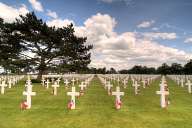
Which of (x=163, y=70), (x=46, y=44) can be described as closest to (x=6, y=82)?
(x=46, y=44)

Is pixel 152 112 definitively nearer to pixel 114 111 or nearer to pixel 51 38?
pixel 114 111

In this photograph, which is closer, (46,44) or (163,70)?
(46,44)

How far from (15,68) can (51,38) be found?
6170 mm

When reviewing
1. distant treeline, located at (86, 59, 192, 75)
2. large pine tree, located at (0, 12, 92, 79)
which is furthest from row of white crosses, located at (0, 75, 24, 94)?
distant treeline, located at (86, 59, 192, 75)

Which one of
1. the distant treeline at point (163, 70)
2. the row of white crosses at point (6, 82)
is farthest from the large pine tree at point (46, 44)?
the distant treeline at point (163, 70)

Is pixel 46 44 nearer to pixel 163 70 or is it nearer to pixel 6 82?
pixel 6 82

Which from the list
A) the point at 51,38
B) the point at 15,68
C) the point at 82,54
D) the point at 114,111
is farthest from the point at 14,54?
the point at 114,111

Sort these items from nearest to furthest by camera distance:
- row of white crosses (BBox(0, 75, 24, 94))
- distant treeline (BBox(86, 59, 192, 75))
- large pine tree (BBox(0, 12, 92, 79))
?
1. row of white crosses (BBox(0, 75, 24, 94))
2. large pine tree (BBox(0, 12, 92, 79))
3. distant treeline (BBox(86, 59, 192, 75))

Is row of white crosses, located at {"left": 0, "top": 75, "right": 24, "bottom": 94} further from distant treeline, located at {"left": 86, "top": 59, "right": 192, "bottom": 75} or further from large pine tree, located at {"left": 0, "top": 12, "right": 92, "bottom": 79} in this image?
distant treeline, located at {"left": 86, "top": 59, "right": 192, "bottom": 75}

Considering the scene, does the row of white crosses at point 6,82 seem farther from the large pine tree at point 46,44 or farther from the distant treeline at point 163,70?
the distant treeline at point 163,70

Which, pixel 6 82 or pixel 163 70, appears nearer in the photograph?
pixel 6 82

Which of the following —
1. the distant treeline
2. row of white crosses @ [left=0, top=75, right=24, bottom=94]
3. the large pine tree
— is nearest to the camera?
row of white crosses @ [left=0, top=75, right=24, bottom=94]

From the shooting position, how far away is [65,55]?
4738cm

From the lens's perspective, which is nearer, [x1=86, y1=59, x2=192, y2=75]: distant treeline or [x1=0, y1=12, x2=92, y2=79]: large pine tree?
[x1=0, y1=12, x2=92, y2=79]: large pine tree
